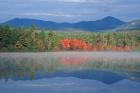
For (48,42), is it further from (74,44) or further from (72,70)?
(72,70)

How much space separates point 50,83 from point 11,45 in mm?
53672

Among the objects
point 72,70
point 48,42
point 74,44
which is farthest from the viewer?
point 74,44

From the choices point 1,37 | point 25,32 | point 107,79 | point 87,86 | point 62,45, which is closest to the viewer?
point 87,86

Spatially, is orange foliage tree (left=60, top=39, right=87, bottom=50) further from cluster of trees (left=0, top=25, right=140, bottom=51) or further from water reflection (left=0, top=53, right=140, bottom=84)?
water reflection (left=0, top=53, right=140, bottom=84)

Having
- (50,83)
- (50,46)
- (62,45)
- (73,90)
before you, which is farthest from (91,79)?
(62,45)

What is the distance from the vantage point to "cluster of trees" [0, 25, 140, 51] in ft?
251

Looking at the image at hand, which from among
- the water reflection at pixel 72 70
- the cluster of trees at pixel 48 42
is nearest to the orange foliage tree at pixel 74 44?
the cluster of trees at pixel 48 42

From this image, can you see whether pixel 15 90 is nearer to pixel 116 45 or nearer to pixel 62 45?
pixel 62 45

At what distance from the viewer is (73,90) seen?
2080 cm

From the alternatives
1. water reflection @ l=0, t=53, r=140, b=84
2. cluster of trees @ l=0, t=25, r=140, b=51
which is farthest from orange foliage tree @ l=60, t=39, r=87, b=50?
water reflection @ l=0, t=53, r=140, b=84

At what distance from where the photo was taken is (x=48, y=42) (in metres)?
87.5

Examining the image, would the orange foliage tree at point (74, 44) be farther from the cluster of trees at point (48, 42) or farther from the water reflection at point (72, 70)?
the water reflection at point (72, 70)

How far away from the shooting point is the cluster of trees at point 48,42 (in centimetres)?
7647

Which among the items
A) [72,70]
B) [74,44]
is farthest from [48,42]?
[72,70]
